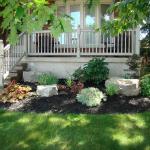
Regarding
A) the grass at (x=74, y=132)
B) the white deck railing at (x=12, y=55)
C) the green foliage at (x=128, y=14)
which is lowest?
the grass at (x=74, y=132)

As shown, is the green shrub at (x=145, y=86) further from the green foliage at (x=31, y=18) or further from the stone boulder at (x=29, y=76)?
the green foliage at (x=31, y=18)

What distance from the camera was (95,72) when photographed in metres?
13.4

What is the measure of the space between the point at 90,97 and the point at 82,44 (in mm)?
4303

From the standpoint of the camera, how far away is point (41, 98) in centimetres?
1196

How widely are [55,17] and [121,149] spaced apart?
482cm

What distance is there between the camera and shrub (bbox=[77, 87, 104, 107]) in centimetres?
1110

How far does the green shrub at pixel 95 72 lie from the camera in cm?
1338

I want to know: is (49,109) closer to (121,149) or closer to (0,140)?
(0,140)

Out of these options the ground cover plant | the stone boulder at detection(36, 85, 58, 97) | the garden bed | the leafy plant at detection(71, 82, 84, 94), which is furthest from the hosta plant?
the leafy plant at detection(71, 82, 84, 94)

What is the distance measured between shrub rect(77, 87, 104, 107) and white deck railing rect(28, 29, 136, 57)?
3491 millimetres

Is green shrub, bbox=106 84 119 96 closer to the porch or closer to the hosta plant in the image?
the hosta plant

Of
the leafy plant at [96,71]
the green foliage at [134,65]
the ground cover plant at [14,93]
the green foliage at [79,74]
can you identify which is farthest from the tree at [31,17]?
the green foliage at [134,65]

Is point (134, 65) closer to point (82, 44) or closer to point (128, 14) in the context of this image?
point (82, 44)

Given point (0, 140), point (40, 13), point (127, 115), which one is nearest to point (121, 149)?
point (127, 115)
